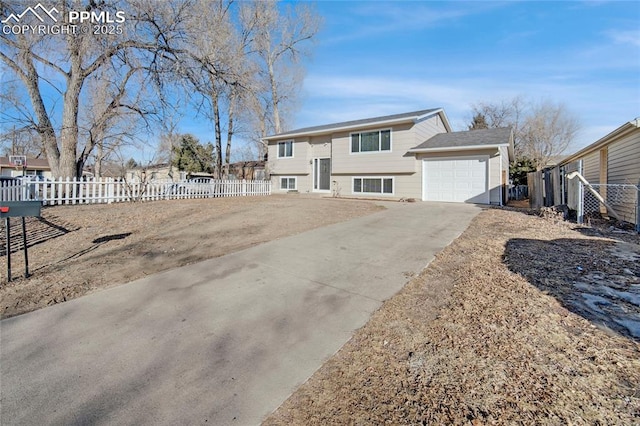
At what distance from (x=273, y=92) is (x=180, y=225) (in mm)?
21761

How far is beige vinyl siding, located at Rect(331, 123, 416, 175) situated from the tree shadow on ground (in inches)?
396

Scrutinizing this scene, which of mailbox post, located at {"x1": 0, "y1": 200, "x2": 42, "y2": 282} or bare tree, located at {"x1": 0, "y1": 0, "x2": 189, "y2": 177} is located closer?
mailbox post, located at {"x1": 0, "y1": 200, "x2": 42, "y2": 282}

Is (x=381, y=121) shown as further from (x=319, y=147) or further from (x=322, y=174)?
(x=322, y=174)

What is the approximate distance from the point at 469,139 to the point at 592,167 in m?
5.45

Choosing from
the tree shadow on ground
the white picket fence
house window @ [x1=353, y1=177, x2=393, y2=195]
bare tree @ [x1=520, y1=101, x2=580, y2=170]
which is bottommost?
the tree shadow on ground

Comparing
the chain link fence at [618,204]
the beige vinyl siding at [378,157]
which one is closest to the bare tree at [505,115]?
the beige vinyl siding at [378,157]

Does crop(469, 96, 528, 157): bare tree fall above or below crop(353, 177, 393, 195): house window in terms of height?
above

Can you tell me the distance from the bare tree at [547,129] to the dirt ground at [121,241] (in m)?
32.4

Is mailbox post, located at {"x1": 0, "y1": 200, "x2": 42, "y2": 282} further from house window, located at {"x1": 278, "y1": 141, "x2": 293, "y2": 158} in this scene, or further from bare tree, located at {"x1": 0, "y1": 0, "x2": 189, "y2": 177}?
house window, located at {"x1": 278, "y1": 141, "x2": 293, "y2": 158}

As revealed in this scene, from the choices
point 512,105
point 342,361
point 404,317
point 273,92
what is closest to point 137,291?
point 342,361

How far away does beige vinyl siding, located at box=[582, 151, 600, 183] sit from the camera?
1263 centimetres

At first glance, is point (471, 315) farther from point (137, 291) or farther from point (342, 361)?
point (137, 291)

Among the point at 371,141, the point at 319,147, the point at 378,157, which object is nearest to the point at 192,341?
the point at 378,157

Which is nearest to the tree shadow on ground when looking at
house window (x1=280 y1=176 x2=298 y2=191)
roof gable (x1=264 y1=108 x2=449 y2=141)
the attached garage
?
the attached garage
